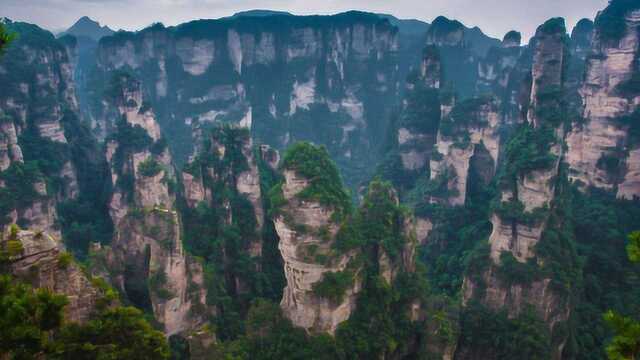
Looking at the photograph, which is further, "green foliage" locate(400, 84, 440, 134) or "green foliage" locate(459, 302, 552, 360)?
"green foliage" locate(400, 84, 440, 134)

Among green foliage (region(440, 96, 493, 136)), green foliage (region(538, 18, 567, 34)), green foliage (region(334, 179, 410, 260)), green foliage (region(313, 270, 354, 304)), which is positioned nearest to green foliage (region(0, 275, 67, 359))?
green foliage (region(313, 270, 354, 304))

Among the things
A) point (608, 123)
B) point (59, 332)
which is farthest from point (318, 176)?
point (608, 123)

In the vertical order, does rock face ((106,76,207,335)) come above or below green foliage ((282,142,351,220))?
below

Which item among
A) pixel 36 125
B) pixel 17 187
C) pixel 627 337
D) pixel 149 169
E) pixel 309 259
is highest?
pixel 36 125

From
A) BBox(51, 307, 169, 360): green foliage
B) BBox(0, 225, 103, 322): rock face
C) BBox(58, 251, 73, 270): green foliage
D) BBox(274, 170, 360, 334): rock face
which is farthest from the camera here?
BBox(274, 170, 360, 334): rock face

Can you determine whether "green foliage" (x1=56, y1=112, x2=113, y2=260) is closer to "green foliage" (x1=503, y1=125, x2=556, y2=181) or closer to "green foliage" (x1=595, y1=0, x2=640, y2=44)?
"green foliage" (x1=503, y1=125, x2=556, y2=181)

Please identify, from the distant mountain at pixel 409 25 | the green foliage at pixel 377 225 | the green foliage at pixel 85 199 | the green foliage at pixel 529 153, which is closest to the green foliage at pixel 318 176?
the green foliage at pixel 377 225

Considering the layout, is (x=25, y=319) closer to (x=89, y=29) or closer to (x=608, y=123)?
(x=608, y=123)
